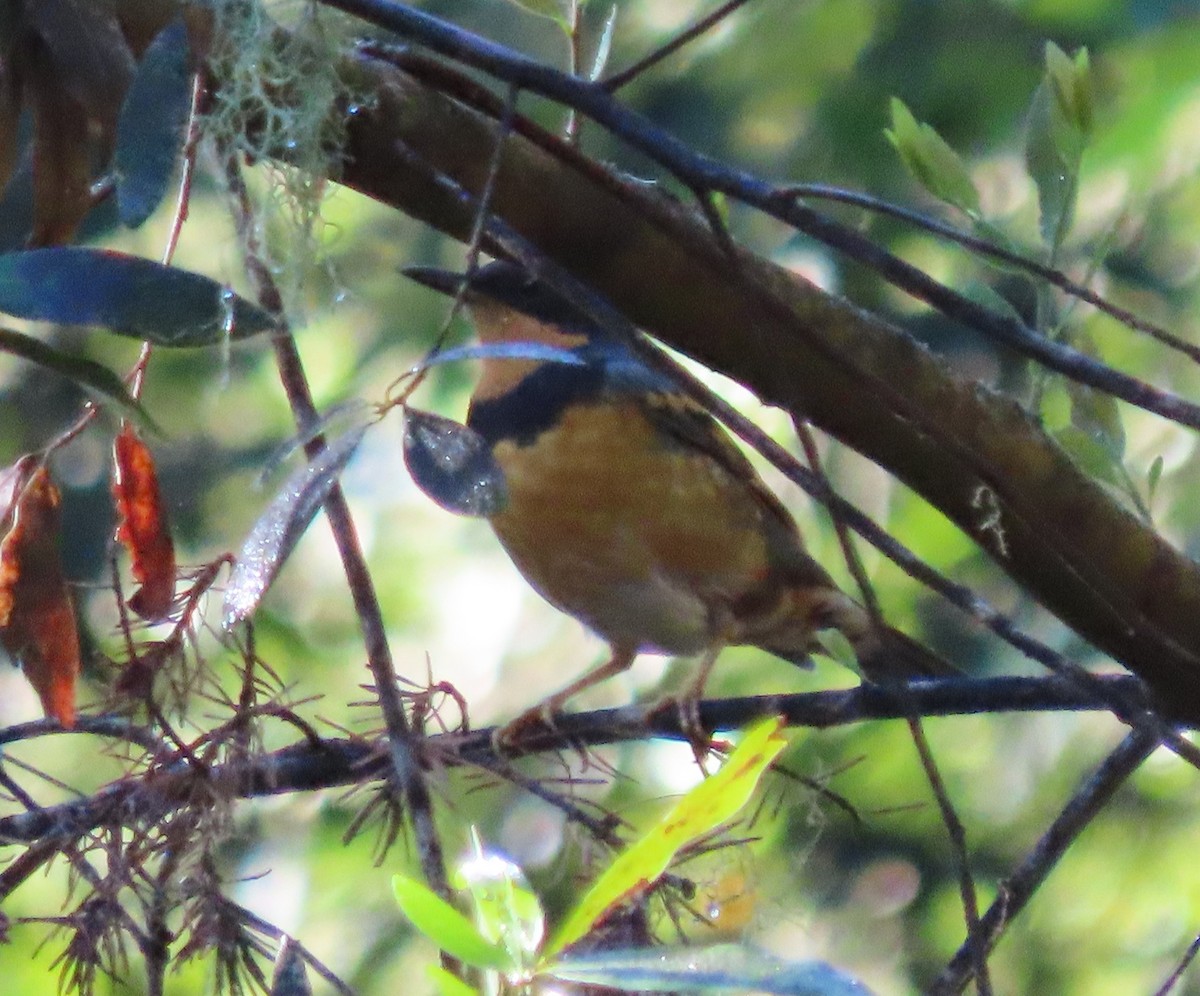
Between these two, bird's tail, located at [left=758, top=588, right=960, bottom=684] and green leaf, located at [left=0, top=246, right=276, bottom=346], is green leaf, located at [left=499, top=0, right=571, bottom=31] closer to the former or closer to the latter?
green leaf, located at [left=0, top=246, right=276, bottom=346]

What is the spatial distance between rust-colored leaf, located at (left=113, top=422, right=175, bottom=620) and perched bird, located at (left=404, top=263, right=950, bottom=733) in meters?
0.97

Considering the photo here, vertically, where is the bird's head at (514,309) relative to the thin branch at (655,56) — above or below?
above

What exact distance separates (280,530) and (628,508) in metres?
1.40

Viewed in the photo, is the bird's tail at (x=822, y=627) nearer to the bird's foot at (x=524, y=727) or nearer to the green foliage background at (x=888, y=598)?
the green foliage background at (x=888, y=598)

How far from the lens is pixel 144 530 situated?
132cm

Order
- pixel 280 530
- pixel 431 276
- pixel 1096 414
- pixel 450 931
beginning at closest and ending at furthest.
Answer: pixel 450 931 → pixel 280 530 → pixel 1096 414 → pixel 431 276

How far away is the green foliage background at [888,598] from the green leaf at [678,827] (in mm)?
1808

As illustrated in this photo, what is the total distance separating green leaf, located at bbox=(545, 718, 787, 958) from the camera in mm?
877

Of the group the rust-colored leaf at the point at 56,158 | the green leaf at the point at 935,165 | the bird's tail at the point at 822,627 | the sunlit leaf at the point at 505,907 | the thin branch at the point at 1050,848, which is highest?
the bird's tail at the point at 822,627

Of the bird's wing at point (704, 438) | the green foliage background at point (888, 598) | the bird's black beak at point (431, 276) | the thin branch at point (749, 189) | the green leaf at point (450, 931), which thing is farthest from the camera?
the green foliage background at point (888, 598)

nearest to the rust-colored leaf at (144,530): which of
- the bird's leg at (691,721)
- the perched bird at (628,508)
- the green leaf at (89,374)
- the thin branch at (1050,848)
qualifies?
the green leaf at (89,374)

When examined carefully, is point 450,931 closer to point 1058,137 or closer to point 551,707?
point 1058,137

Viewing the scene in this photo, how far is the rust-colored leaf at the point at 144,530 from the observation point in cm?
132

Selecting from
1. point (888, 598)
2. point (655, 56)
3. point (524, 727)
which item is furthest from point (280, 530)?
point (888, 598)
